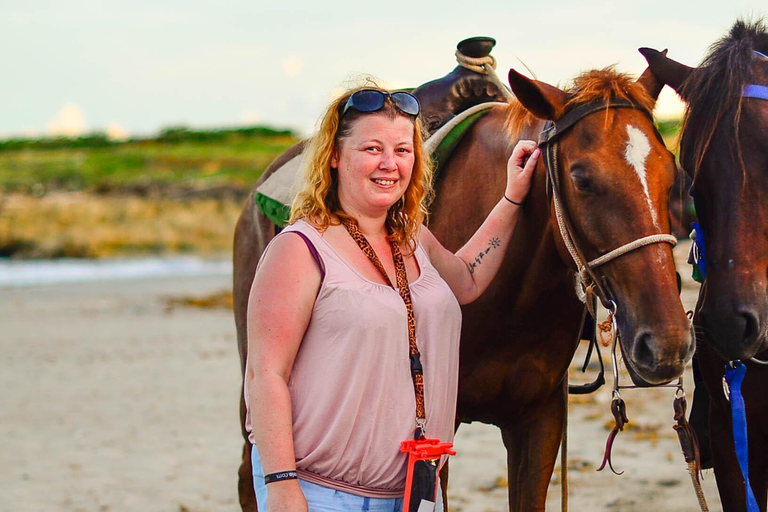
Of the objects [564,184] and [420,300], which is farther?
[564,184]

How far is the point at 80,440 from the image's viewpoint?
6.86 meters

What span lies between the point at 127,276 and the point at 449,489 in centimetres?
1720

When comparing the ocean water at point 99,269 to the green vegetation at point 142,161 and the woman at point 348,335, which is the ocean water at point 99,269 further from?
the woman at point 348,335

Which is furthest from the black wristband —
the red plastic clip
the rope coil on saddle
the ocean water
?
the ocean water

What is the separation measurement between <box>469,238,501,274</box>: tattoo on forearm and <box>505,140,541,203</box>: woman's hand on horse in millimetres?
149

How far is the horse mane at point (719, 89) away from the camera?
2.73 m

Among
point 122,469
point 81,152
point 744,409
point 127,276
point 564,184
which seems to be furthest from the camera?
point 81,152

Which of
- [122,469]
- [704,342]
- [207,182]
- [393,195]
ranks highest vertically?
[207,182]

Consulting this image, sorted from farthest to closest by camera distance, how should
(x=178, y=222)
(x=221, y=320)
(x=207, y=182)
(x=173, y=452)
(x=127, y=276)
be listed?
(x=207, y=182) → (x=178, y=222) → (x=127, y=276) → (x=221, y=320) → (x=173, y=452)

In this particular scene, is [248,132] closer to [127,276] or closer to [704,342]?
[127,276]

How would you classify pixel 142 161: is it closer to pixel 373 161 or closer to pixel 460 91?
pixel 460 91

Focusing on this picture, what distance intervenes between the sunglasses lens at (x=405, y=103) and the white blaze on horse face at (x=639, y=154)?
1.95 ft

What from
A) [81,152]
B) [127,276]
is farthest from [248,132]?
[127,276]

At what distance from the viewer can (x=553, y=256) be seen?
297cm
